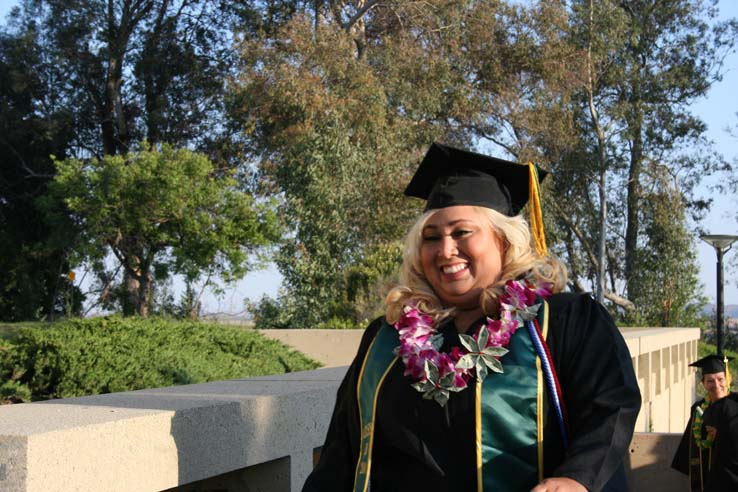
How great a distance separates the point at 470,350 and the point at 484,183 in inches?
22.0

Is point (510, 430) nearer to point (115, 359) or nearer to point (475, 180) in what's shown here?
point (475, 180)

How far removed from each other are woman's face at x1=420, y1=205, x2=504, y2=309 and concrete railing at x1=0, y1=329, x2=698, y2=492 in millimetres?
976

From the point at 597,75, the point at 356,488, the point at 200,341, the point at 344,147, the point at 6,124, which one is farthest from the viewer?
the point at 597,75

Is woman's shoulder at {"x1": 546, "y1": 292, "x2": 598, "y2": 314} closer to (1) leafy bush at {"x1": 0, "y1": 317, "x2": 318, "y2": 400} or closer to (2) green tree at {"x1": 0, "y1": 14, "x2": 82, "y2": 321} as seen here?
(1) leafy bush at {"x1": 0, "y1": 317, "x2": 318, "y2": 400}

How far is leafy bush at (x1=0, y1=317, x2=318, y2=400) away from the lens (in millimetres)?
6152

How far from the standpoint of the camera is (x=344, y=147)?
69.3ft

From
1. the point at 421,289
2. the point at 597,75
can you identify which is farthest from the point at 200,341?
the point at 597,75

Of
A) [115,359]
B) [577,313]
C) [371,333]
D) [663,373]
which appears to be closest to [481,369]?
[577,313]

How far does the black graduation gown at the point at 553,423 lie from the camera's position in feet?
7.88

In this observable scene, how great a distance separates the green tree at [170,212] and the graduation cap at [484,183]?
17166mm

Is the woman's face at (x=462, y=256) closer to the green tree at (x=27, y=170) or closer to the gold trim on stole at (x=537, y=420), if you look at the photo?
the gold trim on stole at (x=537, y=420)

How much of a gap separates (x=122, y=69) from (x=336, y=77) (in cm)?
815

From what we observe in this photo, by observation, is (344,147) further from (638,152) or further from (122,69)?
(638,152)

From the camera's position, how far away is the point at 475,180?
293 centimetres
